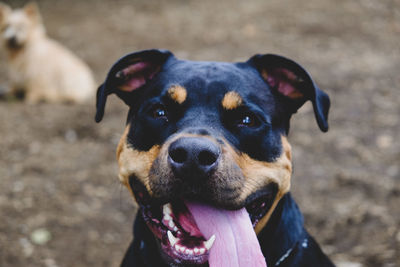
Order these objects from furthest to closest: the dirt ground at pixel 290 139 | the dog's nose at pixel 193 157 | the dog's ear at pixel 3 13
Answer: the dog's ear at pixel 3 13, the dirt ground at pixel 290 139, the dog's nose at pixel 193 157

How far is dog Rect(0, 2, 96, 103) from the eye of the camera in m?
6.68

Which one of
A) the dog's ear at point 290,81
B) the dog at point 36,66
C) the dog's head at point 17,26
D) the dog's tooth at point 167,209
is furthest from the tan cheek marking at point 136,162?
Answer: the dog's head at point 17,26

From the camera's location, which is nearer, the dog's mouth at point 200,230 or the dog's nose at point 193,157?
the dog's nose at point 193,157

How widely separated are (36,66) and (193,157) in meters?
5.76

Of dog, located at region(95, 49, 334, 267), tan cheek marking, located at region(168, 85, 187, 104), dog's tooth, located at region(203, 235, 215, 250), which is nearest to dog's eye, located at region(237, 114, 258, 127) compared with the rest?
dog, located at region(95, 49, 334, 267)

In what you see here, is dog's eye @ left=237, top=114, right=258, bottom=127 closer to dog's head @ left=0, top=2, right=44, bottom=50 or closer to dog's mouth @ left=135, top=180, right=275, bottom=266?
dog's mouth @ left=135, top=180, right=275, bottom=266

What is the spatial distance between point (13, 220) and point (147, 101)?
2.35 metres

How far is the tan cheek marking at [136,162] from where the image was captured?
7.50 ft

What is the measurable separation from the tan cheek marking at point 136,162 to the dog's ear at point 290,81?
792mm

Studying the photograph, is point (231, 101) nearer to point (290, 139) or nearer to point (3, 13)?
point (290, 139)

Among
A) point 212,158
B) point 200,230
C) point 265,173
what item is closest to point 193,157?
point 212,158

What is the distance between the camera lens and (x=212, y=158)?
2.00m

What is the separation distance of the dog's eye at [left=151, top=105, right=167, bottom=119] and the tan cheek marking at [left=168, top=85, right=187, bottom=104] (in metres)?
0.08

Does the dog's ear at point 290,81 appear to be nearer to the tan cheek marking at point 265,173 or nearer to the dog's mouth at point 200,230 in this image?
the tan cheek marking at point 265,173
